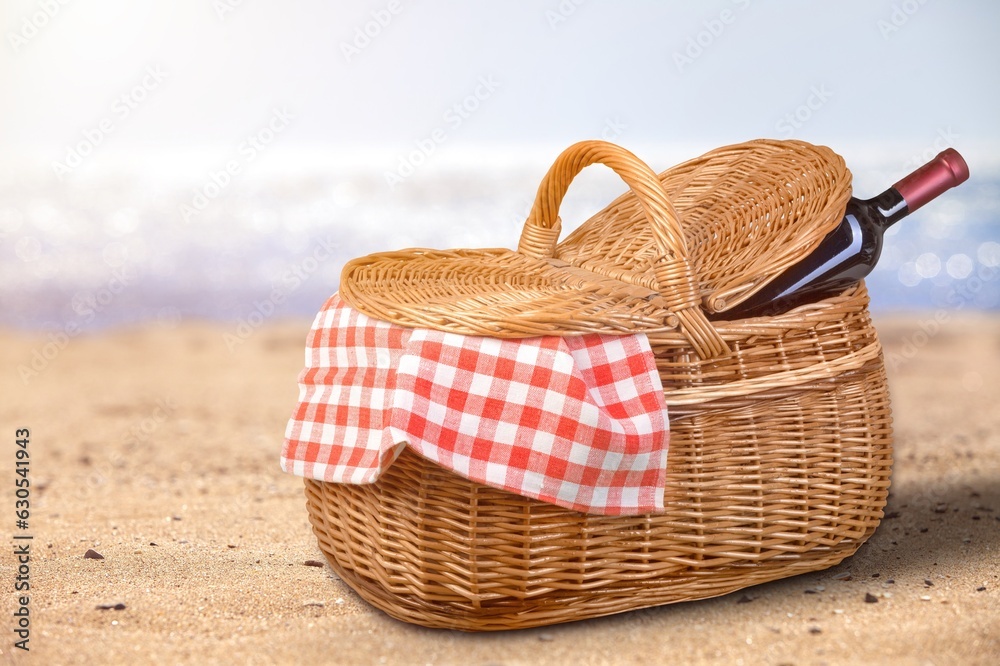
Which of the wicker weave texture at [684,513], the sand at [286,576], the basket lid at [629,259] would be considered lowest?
the sand at [286,576]

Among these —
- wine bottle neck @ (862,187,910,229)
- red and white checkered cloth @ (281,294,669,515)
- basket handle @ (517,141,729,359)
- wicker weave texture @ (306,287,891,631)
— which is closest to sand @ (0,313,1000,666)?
wicker weave texture @ (306,287,891,631)

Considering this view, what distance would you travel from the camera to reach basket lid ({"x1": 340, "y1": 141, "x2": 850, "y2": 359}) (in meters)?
1.68

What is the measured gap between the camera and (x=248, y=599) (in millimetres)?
1982

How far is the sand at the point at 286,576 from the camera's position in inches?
66.7

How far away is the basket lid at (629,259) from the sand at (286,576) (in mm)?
597

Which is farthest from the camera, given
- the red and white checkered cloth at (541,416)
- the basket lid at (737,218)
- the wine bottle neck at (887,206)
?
the wine bottle neck at (887,206)

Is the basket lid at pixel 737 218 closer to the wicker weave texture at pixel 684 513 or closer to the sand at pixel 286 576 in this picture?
the wicker weave texture at pixel 684 513

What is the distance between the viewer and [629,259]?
2.20 meters

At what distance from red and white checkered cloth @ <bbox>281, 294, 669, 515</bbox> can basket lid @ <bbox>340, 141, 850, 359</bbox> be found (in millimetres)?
45

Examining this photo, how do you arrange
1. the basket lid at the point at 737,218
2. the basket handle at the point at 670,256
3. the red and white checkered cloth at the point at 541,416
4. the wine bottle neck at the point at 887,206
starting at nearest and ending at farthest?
the red and white checkered cloth at the point at 541,416 → the basket handle at the point at 670,256 → the basket lid at the point at 737,218 → the wine bottle neck at the point at 887,206

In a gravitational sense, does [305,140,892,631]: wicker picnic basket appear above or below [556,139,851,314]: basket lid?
below

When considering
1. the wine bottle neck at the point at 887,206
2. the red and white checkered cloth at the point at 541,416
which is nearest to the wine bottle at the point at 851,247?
the wine bottle neck at the point at 887,206

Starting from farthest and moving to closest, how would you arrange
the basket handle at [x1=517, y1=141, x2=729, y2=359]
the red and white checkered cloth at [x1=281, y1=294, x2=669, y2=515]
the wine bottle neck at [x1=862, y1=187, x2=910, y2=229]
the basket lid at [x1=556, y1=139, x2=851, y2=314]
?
the wine bottle neck at [x1=862, y1=187, x2=910, y2=229] → the basket lid at [x1=556, y1=139, x2=851, y2=314] → the basket handle at [x1=517, y1=141, x2=729, y2=359] → the red and white checkered cloth at [x1=281, y1=294, x2=669, y2=515]

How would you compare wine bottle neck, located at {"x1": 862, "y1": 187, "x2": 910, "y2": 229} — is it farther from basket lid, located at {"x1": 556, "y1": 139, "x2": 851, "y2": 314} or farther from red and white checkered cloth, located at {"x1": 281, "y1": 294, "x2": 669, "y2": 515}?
red and white checkered cloth, located at {"x1": 281, "y1": 294, "x2": 669, "y2": 515}
